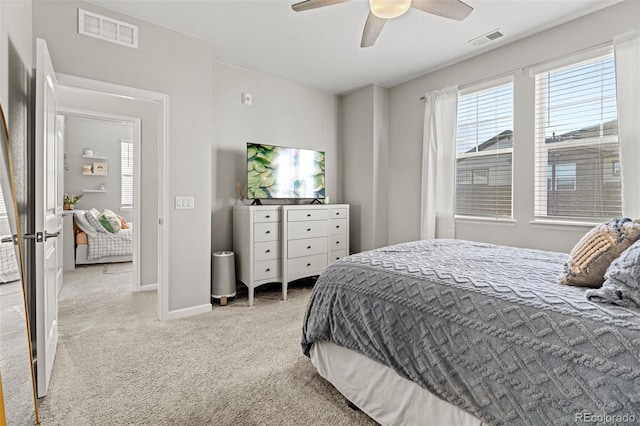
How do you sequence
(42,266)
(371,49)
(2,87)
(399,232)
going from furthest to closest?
1. (399,232)
2. (371,49)
3. (42,266)
4. (2,87)

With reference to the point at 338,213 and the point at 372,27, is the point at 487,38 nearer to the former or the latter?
the point at 372,27

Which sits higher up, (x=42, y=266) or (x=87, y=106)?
(x=87, y=106)

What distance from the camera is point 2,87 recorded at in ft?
4.97

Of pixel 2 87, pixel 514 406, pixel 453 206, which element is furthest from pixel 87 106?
pixel 514 406

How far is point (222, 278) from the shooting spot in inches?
131

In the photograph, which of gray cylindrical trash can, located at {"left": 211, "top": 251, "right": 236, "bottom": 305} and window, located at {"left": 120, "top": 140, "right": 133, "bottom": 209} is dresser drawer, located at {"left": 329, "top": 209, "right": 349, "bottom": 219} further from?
window, located at {"left": 120, "top": 140, "right": 133, "bottom": 209}

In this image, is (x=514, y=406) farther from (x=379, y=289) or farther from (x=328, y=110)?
(x=328, y=110)

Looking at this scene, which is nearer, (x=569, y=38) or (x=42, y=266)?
(x=42, y=266)

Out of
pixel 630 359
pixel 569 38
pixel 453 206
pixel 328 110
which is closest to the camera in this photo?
pixel 630 359

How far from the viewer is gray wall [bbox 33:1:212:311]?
2547mm

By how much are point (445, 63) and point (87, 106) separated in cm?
A: 410

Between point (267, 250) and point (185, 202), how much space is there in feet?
3.20

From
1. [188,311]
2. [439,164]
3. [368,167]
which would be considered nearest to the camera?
[188,311]

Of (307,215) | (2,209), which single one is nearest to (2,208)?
(2,209)
